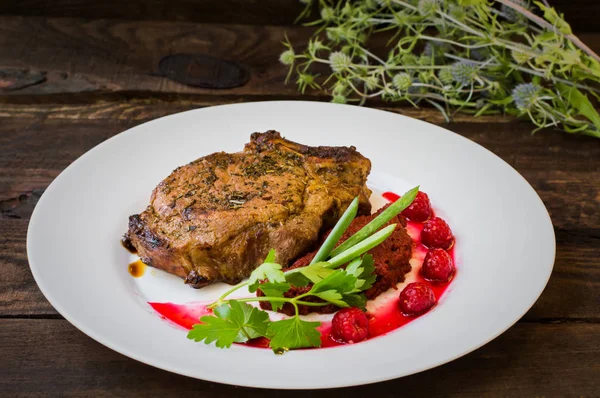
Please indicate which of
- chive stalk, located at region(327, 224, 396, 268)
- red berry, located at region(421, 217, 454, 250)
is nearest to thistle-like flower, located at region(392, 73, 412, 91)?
red berry, located at region(421, 217, 454, 250)

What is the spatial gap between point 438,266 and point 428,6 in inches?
74.0

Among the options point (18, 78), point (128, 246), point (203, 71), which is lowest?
point (18, 78)

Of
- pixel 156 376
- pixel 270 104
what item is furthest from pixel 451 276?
pixel 270 104

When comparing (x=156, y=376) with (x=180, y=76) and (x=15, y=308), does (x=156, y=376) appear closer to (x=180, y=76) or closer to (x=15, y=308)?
(x=15, y=308)

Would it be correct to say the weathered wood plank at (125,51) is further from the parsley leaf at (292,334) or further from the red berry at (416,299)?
the parsley leaf at (292,334)

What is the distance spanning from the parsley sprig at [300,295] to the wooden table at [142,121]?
20cm

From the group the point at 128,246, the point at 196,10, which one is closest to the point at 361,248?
the point at 128,246

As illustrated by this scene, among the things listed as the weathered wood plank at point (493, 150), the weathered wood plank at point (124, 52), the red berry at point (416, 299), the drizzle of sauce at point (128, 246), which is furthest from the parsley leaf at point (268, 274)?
the weathered wood plank at point (124, 52)

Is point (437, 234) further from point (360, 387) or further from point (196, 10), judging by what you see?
point (196, 10)

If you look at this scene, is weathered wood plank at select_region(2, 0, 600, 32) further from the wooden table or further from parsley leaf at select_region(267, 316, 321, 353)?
parsley leaf at select_region(267, 316, 321, 353)

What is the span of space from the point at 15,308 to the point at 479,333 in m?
1.93

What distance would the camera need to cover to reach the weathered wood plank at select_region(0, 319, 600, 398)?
2.70 meters

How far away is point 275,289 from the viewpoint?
283 cm

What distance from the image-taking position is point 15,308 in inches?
124
